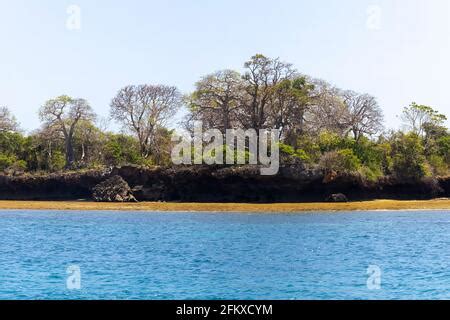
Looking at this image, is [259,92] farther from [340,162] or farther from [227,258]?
[227,258]

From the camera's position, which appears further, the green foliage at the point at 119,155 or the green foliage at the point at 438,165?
the green foliage at the point at 119,155

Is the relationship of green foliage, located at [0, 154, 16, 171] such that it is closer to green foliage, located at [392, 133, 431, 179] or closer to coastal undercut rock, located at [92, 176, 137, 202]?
coastal undercut rock, located at [92, 176, 137, 202]

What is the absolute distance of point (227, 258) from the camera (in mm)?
22016

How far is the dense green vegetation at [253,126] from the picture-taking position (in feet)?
185

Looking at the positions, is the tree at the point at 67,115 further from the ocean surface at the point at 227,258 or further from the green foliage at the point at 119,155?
the ocean surface at the point at 227,258

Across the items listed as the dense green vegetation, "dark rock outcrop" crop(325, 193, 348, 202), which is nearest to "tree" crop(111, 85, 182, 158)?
the dense green vegetation

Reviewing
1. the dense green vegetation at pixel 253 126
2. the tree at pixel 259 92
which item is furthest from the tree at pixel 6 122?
the tree at pixel 259 92

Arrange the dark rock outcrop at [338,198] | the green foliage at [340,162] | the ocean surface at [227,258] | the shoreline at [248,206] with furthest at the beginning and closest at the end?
the green foliage at [340,162] < the dark rock outcrop at [338,198] < the shoreline at [248,206] < the ocean surface at [227,258]

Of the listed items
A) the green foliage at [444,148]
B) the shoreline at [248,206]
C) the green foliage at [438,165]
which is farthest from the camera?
the green foliage at [444,148]

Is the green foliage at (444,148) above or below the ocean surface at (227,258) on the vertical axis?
above

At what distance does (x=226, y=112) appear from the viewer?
198 feet

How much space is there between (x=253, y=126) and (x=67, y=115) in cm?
2097

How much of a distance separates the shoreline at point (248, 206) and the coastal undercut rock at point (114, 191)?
232 centimetres

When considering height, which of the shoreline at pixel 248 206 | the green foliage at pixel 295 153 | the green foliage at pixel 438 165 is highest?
the green foliage at pixel 295 153
